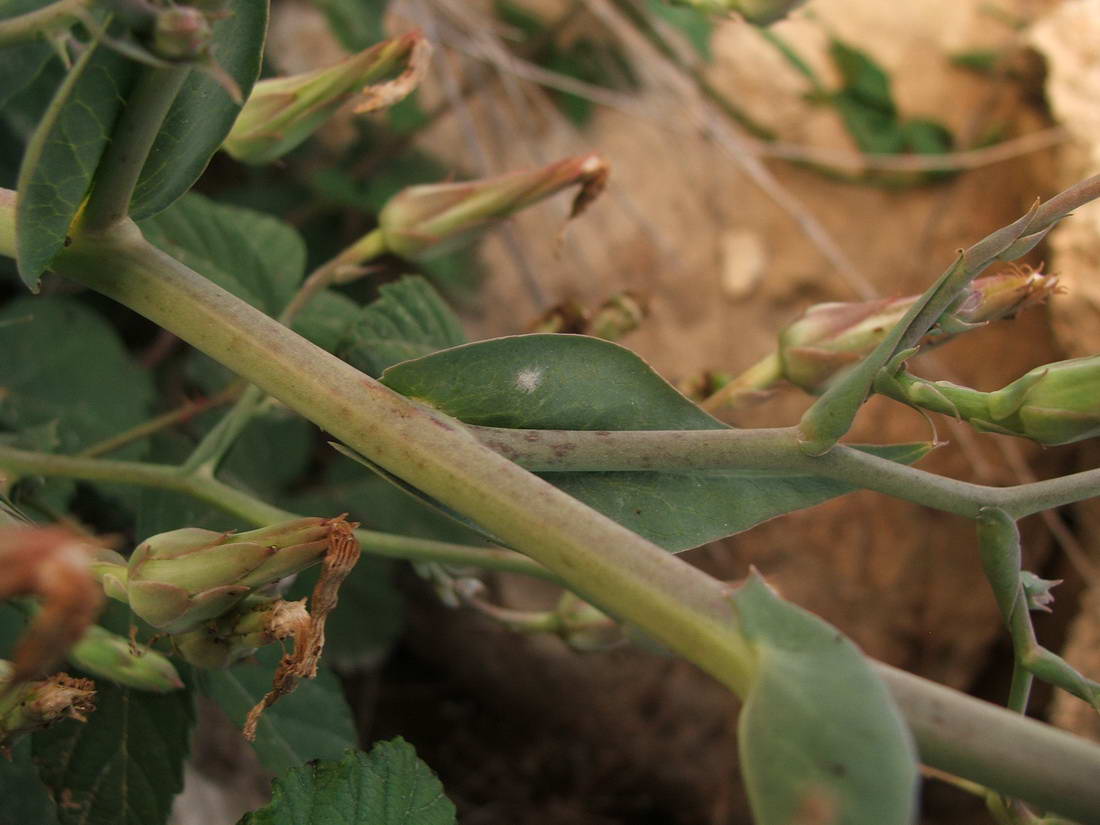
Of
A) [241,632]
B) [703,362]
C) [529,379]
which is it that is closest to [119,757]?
[241,632]

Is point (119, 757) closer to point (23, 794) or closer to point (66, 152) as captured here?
point (23, 794)

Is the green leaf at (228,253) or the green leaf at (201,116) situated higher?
the green leaf at (201,116)

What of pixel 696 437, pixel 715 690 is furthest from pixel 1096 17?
pixel 696 437

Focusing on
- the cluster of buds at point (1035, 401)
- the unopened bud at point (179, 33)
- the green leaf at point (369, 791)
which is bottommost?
the green leaf at point (369, 791)

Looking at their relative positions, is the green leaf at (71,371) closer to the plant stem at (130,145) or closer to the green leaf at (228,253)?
the green leaf at (228,253)

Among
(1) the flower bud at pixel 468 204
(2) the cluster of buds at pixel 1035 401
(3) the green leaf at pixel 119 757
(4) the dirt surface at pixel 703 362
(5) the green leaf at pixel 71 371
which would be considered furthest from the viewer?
(4) the dirt surface at pixel 703 362

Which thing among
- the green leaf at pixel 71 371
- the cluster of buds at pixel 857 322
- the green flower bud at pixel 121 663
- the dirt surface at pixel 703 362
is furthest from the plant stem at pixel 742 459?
the dirt surface at pixel 703 362

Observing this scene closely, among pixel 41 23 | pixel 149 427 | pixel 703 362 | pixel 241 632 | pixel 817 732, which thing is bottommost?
pixel 703 362
